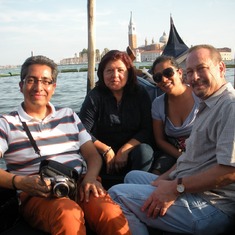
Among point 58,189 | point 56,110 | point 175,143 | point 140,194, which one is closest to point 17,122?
point 56,110

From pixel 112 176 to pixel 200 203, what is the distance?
3.17 feet

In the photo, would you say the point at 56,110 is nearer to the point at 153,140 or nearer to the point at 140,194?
the point at 140,194

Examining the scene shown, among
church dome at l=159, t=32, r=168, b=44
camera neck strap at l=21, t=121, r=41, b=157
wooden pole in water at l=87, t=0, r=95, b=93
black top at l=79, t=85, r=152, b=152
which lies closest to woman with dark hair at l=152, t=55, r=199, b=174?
black top at l=79, t=85, r=152, b=152

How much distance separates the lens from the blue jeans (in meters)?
1.49

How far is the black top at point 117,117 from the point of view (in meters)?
2.52

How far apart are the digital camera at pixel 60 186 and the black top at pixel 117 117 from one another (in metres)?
0.99

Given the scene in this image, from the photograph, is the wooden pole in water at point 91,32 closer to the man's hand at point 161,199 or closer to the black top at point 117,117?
the black top at point 117,117

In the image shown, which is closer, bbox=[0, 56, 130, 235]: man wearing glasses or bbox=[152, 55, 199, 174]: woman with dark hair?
bbox=[0, 56, 130, 235]: man wearing glasses

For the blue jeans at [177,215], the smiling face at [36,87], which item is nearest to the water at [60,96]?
the smiling face at [36,87]

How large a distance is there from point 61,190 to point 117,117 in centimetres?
108

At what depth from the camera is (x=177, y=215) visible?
1.54m

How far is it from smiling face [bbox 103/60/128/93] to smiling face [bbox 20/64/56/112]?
2.25 feet

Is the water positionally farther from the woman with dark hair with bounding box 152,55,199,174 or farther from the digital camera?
the woman with dark hair with bounding box 152,55,199,174

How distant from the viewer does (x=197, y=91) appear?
61.3 inches
